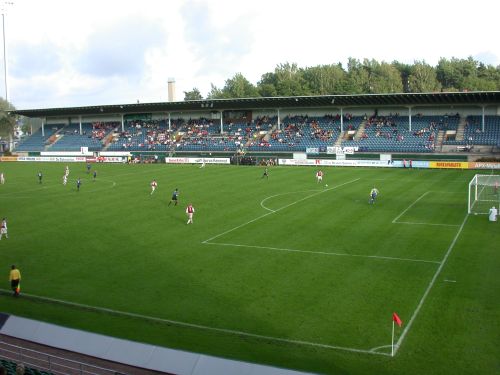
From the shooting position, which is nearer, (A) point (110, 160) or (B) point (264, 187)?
(B) point (264, 187)

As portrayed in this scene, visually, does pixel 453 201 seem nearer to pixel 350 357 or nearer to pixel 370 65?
pixel 350 357

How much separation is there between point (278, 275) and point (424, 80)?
118929mm

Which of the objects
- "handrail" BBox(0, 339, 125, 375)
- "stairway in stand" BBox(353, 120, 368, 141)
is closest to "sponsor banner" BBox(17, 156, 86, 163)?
"stairway in stand" BBox(353, 120, 368, 141)

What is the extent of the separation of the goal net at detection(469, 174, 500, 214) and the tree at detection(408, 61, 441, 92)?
9584cm

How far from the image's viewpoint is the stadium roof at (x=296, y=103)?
6912 cm

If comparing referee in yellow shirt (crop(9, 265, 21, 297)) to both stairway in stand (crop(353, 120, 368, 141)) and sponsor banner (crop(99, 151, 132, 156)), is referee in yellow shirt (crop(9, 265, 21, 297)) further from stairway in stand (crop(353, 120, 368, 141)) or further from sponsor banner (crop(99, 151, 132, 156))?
sponsor banner (crop(99, 151, 132, 156))

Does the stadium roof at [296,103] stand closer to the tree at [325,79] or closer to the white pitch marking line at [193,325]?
the tree at [325,79]

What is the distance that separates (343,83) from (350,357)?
120584 mm

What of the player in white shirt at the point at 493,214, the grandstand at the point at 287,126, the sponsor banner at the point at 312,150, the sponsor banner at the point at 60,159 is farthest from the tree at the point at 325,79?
→ the player in white shirt at the point at 493,214

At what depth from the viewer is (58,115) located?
103562 millimetres

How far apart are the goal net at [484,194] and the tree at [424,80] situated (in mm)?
95841

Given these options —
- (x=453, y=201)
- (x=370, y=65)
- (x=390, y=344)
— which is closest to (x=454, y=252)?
(x=390, y=344)

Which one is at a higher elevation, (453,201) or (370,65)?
(370,65)

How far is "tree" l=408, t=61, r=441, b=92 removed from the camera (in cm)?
12794
